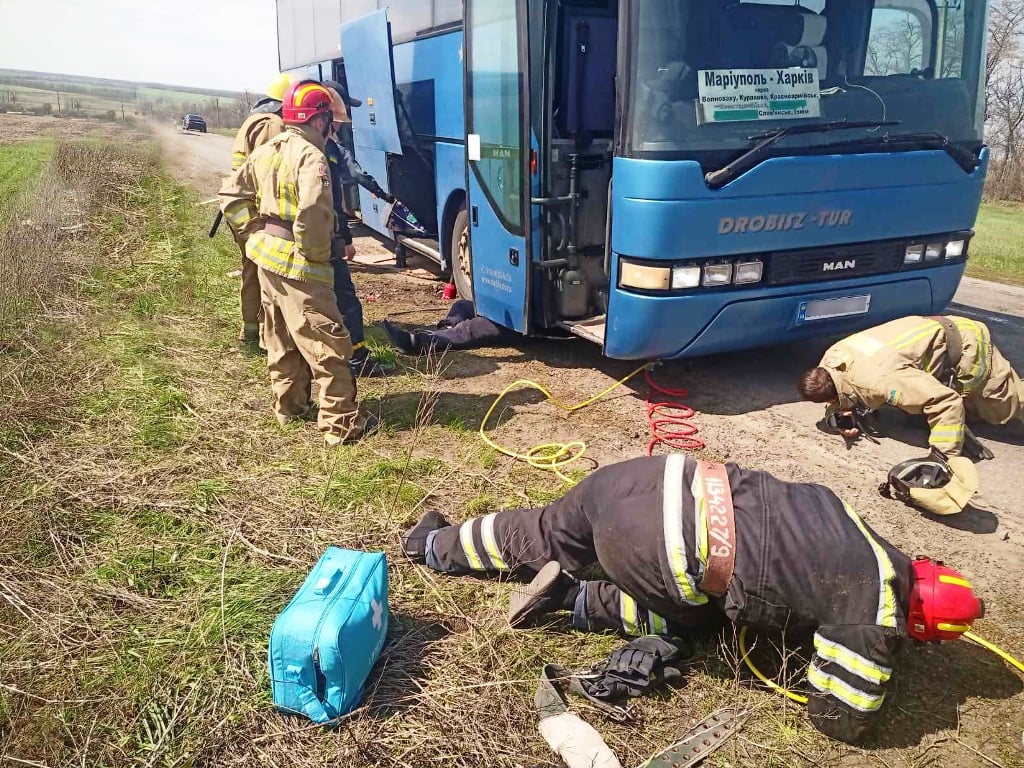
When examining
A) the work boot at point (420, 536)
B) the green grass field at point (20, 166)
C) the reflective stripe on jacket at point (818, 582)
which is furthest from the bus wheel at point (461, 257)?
the green grass field at point (20, 166)

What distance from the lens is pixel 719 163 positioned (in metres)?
4.34

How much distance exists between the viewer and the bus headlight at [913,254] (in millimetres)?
5035

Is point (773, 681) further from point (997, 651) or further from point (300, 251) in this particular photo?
point (300, 251)

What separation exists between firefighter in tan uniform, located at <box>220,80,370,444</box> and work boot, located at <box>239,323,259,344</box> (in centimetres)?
153

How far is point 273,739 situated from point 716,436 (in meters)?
3.09

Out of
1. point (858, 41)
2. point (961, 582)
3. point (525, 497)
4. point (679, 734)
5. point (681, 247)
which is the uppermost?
point (858, 41)

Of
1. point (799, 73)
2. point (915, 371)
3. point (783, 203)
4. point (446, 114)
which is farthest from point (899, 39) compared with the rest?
point (446, 114)

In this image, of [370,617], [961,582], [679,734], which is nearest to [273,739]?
[370,617]

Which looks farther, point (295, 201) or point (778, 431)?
point (778, 431)

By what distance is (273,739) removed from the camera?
2367 millimetres

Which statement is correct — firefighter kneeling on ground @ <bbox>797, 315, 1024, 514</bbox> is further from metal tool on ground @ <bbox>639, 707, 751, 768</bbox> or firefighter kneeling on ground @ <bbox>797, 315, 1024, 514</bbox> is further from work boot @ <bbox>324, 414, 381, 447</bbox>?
work boot @ <bbox>324, 414, 381, 447</bbox>

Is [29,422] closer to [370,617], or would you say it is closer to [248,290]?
[248,290]

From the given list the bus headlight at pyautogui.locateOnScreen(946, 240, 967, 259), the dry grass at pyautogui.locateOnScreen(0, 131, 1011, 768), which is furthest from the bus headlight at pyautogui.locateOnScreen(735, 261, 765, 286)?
the dry grass at pyautogui.locateOnScreen(0, 131, 1011, 768)

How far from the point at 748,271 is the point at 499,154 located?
1.98 meters
